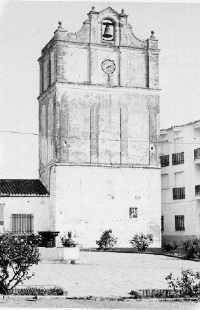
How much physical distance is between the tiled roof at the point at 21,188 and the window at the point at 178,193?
1025 cm

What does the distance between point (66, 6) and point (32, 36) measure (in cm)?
459

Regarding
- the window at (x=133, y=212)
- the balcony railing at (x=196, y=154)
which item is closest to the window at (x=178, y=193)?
the balcony railing at (x=196, y=154)

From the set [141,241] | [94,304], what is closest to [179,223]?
[141,241]

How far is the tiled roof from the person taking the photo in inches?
1730

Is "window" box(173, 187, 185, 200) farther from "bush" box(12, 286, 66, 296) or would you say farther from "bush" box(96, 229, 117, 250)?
"bush" box(12, 286, 66, 296)

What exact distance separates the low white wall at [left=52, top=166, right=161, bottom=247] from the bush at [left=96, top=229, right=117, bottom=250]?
62cm

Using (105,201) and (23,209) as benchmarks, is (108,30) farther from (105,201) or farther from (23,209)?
(23,209)

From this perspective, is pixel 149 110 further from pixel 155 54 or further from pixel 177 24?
pixel 177 24

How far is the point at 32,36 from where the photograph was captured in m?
28.6

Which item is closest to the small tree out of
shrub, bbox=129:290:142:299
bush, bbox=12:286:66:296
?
bush, bbox=12:286:66:296

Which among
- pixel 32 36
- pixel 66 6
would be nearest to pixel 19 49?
pixel 32 36

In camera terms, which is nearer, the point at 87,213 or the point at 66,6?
the point at 66,6

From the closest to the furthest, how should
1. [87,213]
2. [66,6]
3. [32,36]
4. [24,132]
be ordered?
[66,6]
[32,36]
[24,132]
[87,213]

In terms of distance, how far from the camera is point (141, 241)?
41.9 metres
